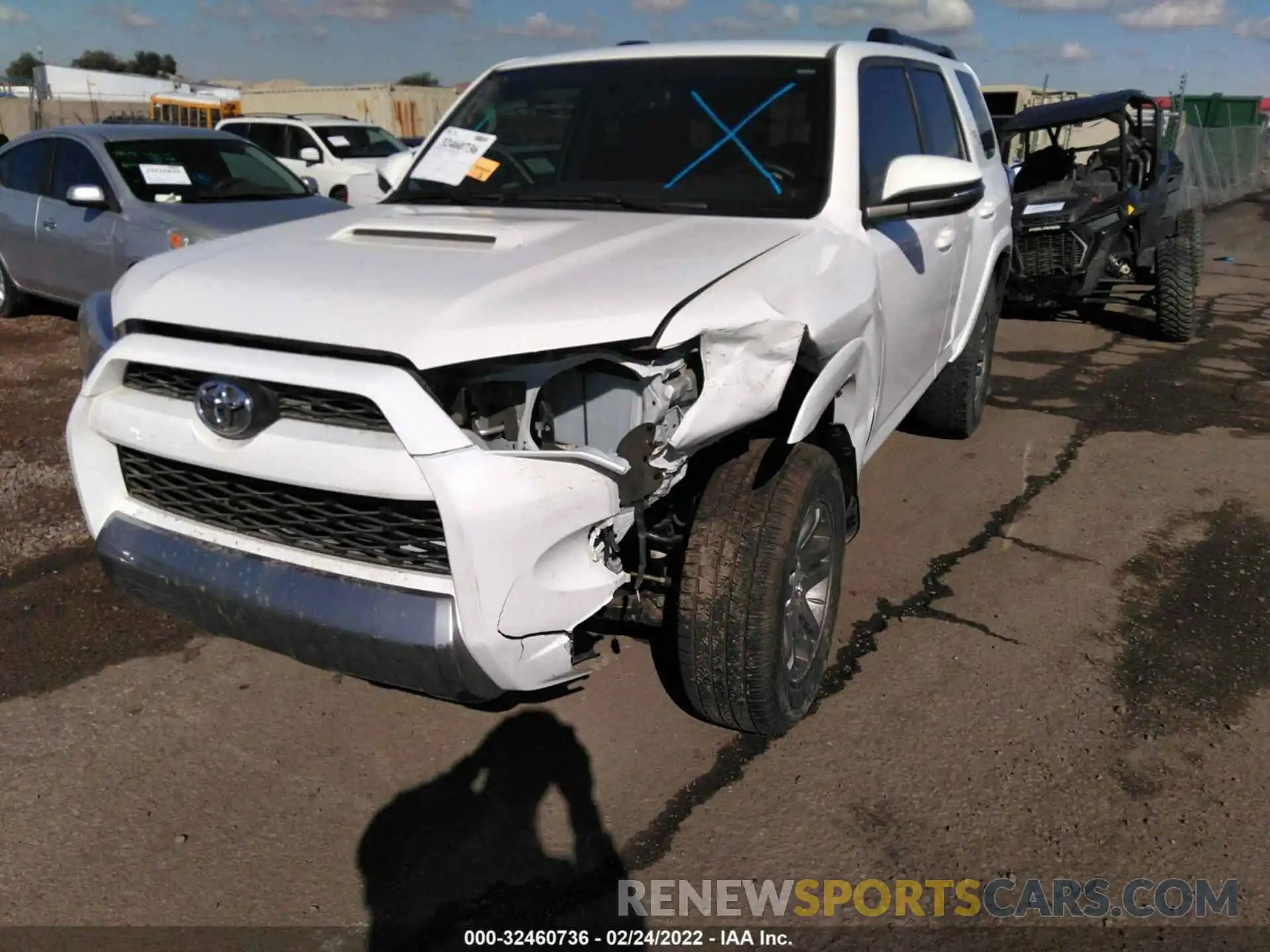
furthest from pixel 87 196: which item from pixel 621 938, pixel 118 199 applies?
pixel 621 938

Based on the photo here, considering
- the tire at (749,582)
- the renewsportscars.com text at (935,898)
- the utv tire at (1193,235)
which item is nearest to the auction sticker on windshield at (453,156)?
the tire at (749,582)

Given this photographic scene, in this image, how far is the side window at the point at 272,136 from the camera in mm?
14805

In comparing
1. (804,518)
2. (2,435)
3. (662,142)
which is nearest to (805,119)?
(662,142)

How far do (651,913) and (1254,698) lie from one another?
6.93 ft

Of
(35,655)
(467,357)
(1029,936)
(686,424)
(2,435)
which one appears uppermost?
(467,357)

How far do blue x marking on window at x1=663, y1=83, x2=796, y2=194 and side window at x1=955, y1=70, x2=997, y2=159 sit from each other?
201cm

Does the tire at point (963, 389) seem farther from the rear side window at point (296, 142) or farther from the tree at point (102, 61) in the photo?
the tree at point (102, 61)

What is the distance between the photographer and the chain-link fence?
19016mm

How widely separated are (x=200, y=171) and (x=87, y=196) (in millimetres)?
1011

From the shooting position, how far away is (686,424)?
2203 millimetres

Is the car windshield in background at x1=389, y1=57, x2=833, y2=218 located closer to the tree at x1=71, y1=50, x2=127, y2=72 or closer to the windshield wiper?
the windshield wiper

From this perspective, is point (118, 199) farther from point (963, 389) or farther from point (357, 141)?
point (357, 141)

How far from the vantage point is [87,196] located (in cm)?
652

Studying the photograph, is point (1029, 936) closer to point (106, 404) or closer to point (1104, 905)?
point (1104, 905)
